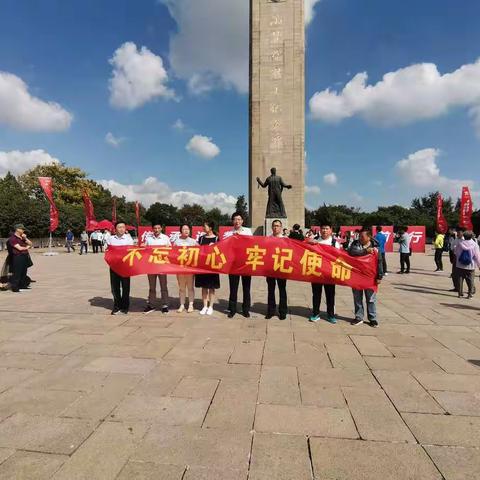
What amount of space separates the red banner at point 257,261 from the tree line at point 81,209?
1.73 m

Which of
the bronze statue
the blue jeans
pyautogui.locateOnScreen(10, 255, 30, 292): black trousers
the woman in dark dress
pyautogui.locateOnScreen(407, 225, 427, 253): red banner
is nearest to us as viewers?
the blue jeans

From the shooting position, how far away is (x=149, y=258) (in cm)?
663

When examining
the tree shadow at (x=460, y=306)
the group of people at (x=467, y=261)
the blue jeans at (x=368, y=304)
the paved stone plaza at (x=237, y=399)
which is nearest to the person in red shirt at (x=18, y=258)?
the paved stone plaza at (x=237, y=399)

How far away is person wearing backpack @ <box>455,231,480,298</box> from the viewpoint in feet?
27.8

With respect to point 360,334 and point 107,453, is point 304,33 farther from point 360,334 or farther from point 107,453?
point 107,453

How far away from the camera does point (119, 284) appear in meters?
6.75

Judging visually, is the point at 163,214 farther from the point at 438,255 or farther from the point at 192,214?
the point at 438,255

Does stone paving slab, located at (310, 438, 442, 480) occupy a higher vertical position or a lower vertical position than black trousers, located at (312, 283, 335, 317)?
lower

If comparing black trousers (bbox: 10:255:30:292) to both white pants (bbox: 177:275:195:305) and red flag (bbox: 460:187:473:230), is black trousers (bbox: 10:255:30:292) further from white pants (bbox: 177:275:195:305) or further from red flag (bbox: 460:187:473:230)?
red flag (bbox: 460:187:473:230)

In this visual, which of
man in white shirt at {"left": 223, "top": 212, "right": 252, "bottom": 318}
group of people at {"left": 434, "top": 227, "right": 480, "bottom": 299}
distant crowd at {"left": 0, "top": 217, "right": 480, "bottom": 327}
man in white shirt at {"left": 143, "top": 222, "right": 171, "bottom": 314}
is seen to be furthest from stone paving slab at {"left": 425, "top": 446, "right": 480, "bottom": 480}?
group of people at {"left": 434, "top": 227, "right": 480, "bottom": 299}

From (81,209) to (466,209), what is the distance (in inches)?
1812

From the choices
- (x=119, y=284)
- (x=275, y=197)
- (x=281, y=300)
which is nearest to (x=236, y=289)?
(x=281, y=300)

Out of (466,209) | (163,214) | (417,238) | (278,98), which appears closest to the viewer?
(466,209)

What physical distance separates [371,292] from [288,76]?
2080 centimetres
